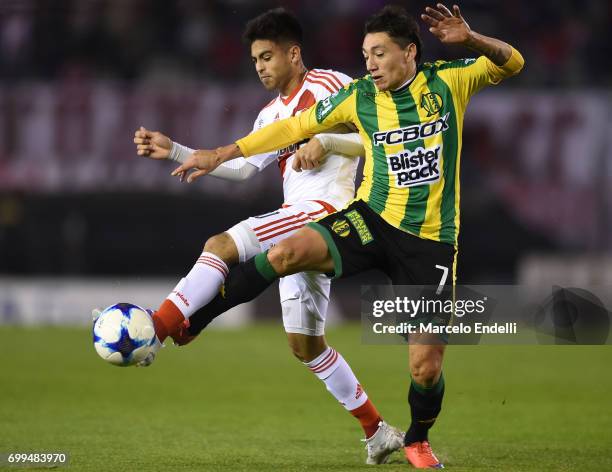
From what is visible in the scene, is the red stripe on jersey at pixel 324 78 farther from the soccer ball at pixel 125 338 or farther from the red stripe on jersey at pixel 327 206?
the soccer ball at pixel 125 338

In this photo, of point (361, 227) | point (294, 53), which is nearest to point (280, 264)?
point (361, 227)

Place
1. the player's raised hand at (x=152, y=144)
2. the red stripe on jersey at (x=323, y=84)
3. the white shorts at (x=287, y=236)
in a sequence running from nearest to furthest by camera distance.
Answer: the player's raised hand at (x=152, y=144) < the white shorts at (x=287, y=236) < the red stripe on jersey at (x=323, y=84)

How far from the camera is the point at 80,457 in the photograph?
6105mm

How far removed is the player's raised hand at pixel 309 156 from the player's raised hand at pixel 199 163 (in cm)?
46

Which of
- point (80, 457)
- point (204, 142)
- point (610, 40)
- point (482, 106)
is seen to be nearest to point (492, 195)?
point (482, 106)

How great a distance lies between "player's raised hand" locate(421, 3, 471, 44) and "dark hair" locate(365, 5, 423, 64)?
0.20 metres

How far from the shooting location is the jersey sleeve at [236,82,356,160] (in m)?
6.05

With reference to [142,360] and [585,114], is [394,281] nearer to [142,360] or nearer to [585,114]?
[142,360]

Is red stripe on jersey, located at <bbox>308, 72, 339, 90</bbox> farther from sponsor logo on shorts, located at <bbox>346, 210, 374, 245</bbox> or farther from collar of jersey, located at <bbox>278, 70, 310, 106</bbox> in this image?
sponsor logo on shorts, located at <bbox>346, 210, 374, 245</bbox>

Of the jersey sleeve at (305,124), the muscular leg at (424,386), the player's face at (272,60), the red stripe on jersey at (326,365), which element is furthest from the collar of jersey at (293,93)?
the muscular leg at (424,386)

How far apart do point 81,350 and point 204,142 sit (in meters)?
3.70

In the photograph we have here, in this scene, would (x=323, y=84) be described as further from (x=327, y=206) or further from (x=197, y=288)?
(x=197, y=288)

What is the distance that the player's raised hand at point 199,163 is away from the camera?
587 cm

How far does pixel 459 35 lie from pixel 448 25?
93 millimetres
